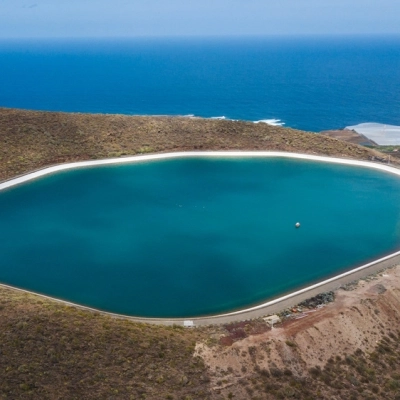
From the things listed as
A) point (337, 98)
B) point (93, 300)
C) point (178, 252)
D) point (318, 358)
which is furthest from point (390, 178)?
point (337, 98)

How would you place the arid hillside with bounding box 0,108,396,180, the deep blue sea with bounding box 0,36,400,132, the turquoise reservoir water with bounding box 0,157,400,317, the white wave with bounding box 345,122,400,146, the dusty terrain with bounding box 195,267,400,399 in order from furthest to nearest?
the deep blue sea with bounding box 0,36,400,132 < the white wave with bounding box 345,122,400,146 < the arid hillside with bounding box 0,108,396,180 < the turquoise reservoir water with bounding box 0,157,400,317 < the dusty terrain with bounding box 195,267,400,399

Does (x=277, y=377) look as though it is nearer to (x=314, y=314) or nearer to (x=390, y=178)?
(x=314, y=314)

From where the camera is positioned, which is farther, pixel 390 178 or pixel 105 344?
pixel 390 178

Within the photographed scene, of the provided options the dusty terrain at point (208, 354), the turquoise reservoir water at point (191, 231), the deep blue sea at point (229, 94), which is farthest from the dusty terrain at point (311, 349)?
the deep blue sea at point (229, 94)

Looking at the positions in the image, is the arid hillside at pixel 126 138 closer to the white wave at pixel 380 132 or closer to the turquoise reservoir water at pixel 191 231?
the turquoise reservoir water at pixel 191 231

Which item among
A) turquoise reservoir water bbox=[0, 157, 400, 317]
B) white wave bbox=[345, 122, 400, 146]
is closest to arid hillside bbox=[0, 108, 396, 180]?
turquoise reservoir water bbox=[0, 157, 400, 317]

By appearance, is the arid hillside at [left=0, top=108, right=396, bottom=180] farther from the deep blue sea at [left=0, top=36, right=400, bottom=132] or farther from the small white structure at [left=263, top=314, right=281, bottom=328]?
the small white structure at [left=263, top=314, right=281, bottom=328]

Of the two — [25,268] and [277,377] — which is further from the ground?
A: [277,377]

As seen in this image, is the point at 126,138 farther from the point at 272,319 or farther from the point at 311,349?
the point at 311,349
